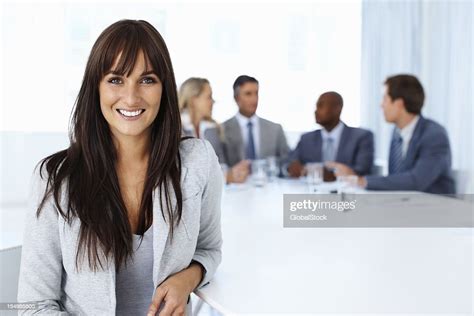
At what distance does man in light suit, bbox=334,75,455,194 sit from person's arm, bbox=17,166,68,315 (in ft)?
4.06

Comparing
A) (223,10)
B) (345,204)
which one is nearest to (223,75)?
(223,10)

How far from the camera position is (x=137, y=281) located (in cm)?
85

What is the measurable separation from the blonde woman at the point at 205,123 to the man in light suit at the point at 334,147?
0.22m

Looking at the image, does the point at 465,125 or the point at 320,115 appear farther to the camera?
the point at 465,125

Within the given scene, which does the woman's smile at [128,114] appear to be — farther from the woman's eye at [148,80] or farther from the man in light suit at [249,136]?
the man in light suit at [249,136]

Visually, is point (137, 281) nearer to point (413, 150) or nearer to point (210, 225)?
point (210, 225)

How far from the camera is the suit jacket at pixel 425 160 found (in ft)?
6.49

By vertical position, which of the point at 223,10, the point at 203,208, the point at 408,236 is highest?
the point at 223,10

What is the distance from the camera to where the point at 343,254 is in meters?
1.04

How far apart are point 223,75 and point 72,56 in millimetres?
1072

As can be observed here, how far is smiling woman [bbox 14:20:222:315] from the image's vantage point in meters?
0.78

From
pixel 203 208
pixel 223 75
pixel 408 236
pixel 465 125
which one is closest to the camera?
pixel 203 208

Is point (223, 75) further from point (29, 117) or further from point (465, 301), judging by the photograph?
point (465, 301)

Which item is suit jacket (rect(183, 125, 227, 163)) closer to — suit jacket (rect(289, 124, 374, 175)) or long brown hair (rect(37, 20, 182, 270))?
suit jacket (rect(289, 124, 374, 175))
